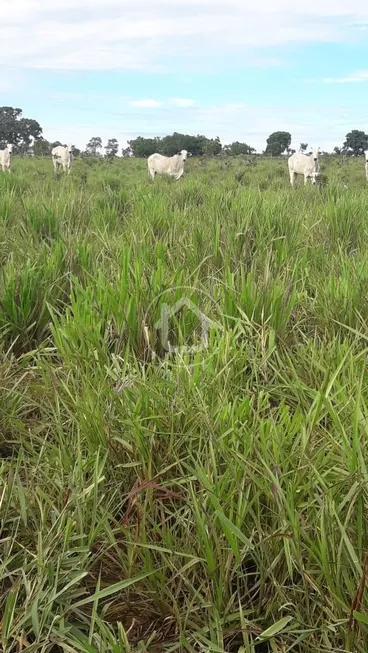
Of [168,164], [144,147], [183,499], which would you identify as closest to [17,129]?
[144,147]

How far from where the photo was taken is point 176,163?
14281mm

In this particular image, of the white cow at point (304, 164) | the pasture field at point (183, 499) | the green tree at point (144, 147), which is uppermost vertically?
the green tree at point (144, 147)

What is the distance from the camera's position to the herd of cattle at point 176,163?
12422 mm

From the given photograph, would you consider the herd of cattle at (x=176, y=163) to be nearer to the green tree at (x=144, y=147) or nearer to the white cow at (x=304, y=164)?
the white cow at (x=304, y=164)

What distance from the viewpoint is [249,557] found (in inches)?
40.0

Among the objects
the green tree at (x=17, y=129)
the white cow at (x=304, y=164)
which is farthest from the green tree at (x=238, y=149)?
the green tree at (x=17, y=129)

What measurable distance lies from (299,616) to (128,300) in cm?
109

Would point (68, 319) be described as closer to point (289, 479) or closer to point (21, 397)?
point (21, 397)

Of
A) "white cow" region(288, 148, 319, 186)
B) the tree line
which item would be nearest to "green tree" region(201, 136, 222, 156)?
the tree line

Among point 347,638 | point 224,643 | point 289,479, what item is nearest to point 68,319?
point 289,479

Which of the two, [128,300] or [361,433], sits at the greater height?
[128,300]

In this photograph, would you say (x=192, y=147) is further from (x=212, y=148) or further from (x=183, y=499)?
(x=183, y=499)

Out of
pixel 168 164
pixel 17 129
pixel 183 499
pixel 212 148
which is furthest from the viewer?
pixel 17 129

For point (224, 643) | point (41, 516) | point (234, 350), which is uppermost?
point (234, 350)
